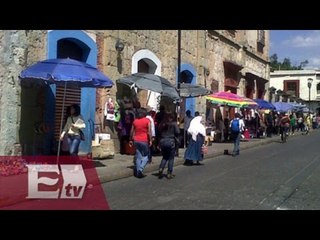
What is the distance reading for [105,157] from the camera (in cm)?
1425

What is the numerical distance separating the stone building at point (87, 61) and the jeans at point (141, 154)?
244 centimetres

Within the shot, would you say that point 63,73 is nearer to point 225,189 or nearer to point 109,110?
point 225,189

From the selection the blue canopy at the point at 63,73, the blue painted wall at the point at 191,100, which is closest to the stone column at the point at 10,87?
Result: the blue canopy at the point at 63,73

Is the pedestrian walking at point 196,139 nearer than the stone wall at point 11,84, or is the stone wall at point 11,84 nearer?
the stone wall at point 11,84

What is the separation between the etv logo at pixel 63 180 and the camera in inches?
361

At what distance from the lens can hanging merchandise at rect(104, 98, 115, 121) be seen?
50.6 ft

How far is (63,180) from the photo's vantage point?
10422mm

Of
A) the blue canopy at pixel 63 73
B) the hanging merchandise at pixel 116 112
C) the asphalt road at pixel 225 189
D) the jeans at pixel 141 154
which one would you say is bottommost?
the asphalt road at pixel 225 189

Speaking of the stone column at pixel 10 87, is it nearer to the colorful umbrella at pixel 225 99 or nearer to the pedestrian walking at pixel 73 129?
the pedestrian walking at pixel 73 129

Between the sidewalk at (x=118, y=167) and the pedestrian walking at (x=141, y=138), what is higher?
the pedestrian walking at (x=141, y=138)
